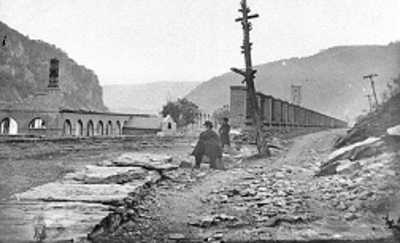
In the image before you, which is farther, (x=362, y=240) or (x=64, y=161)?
(x=64, y=161)

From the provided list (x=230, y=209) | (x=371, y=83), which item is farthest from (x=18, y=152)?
(x=371, y=83)

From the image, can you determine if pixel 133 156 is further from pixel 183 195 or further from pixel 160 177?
pixel 183 195

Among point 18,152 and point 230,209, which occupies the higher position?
point 18,152

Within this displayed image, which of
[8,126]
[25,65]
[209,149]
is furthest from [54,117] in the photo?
[209,149]

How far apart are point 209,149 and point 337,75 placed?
80.2 inches

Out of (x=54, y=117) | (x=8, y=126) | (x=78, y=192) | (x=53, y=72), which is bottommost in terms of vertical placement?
(x=78, y=192)

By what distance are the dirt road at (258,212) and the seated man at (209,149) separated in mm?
1071

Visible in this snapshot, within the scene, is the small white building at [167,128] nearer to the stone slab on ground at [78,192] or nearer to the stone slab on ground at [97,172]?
the stone slab on ground at [97,172]

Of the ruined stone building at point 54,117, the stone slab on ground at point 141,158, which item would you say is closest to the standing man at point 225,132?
the stone slab on ground at point 141,158

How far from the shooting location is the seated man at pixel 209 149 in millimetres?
4746

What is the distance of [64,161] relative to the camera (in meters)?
3.63

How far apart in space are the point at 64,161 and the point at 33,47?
1.44 m

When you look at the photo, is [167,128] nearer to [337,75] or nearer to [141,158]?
[141,158]

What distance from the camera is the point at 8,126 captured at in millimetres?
4664
